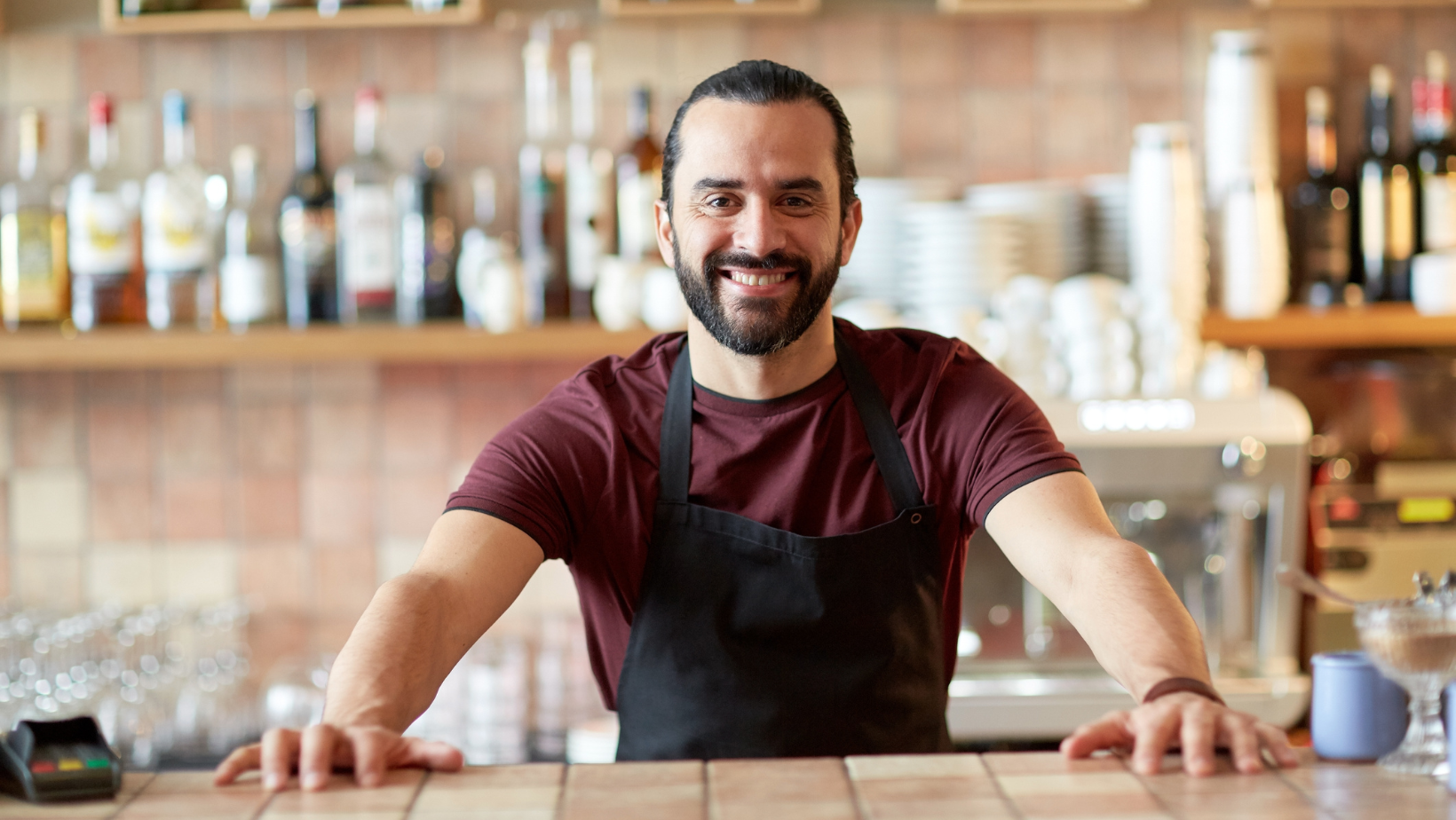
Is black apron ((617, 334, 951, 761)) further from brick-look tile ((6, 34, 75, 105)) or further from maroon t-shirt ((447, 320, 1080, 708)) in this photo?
brick-look tile ((6, 34, 75, 105))

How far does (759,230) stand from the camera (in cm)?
136

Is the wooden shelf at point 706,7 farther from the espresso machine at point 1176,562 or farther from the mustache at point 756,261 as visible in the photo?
the mustache at point 756,261

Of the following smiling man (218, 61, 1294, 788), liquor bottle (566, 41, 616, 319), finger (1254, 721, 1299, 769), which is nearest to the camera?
finger (1254, 721, 1299, 769)

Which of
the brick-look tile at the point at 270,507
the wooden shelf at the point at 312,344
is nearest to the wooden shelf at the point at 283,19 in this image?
the wooden shelf at the point at 312,344

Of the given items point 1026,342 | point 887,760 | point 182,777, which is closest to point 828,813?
point 887,760

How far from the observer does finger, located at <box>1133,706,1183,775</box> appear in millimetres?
1007

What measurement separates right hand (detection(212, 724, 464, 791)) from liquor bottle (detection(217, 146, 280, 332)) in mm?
1347

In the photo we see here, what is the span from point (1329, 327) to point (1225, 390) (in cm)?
26

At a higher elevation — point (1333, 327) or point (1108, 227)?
point (1108, 227)

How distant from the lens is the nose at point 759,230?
1356 mm

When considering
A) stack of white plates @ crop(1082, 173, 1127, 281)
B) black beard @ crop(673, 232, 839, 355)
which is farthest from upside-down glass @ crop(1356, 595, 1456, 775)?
stack of white plates @ crop(1082, 173, 1127, 281)

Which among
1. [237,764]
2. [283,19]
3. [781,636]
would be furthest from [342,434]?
[237,764]

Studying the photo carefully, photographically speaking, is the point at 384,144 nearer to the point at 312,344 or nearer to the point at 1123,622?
the point at 312,344

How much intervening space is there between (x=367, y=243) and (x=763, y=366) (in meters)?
1.06
